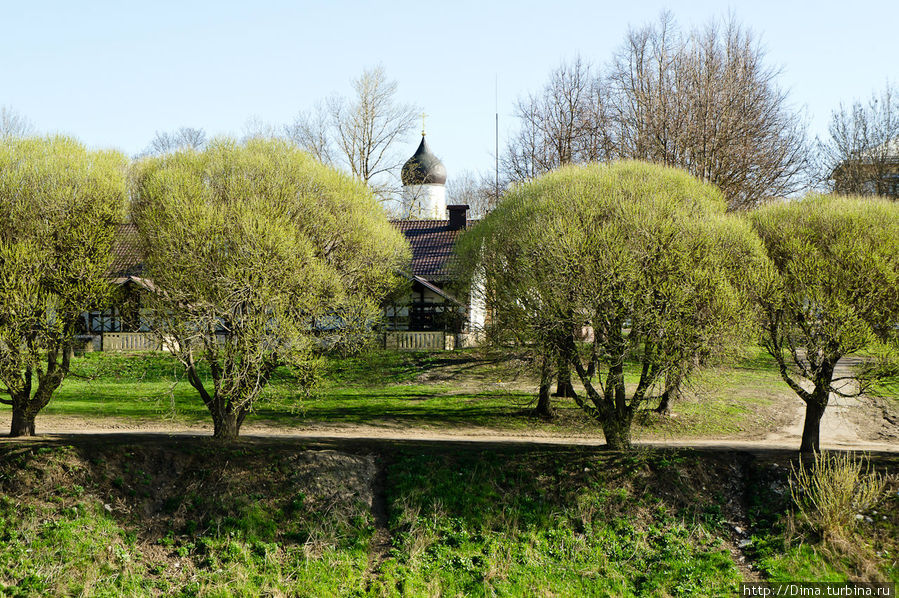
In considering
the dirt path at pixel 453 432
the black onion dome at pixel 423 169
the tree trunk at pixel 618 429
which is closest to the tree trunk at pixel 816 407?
the dirt path at pixel 453 432

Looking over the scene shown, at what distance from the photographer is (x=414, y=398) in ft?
74.4

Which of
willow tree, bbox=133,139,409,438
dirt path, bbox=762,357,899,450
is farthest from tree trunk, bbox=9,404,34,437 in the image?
dirt path, bbox=762,357,899,450

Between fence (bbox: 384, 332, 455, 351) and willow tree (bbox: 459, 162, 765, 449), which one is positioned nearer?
willow tree (bbox: 459, 162, 765, 449)

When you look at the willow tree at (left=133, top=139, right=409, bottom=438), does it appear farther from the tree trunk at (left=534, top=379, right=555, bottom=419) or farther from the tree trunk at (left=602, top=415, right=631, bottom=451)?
the tree trunk at (left=534, top=379, right=555, bottom=419)

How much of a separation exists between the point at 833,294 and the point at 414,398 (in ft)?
39.3

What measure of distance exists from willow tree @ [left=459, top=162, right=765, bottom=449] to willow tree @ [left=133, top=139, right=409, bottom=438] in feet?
12.3

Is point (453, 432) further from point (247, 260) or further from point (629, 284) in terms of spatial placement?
point (247, 260)

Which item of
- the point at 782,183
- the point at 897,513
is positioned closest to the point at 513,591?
the point at 897,513

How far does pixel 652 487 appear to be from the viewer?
13.8m

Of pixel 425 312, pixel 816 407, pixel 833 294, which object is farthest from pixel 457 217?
pixel 833 294

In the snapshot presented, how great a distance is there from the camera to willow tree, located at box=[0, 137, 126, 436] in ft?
45.6

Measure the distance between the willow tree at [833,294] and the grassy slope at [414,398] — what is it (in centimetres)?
159

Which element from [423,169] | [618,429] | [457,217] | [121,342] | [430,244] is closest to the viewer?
[618,429]

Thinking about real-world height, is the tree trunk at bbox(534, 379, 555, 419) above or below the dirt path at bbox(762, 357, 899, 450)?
above
